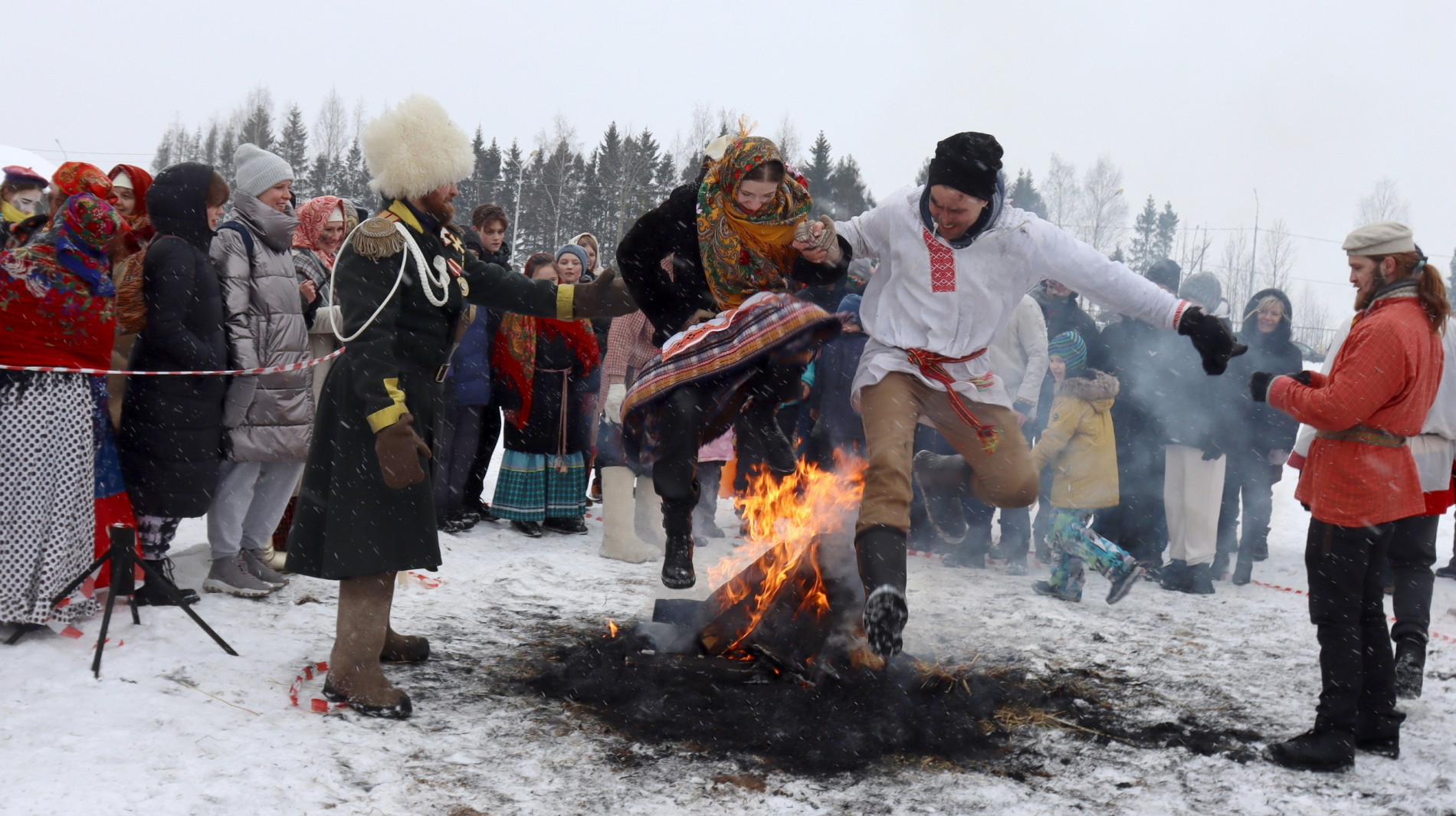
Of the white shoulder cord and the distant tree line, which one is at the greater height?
the distant tree line

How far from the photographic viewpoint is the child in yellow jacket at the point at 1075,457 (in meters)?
6.75

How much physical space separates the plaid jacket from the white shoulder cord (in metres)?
3.47

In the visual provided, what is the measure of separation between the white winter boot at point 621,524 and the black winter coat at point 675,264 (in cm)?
317

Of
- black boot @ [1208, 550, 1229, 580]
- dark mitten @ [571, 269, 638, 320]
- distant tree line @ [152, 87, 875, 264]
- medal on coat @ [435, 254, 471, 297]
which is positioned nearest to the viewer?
medal on coat @ [435, 254, 471, 297]

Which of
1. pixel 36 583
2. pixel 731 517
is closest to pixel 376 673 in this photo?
pixel 36 583

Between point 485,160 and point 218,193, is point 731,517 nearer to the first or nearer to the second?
point 218,193

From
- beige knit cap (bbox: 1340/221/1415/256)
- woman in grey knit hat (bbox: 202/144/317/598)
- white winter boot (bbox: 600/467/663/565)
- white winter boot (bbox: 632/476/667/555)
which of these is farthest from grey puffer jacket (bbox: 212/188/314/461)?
beige knit cap (bbox: 1340/221/1415/256)

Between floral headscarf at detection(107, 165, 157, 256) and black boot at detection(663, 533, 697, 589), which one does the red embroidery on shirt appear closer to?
black boot at detection(663, 533, 697, 589)

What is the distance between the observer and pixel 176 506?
5.00 meters

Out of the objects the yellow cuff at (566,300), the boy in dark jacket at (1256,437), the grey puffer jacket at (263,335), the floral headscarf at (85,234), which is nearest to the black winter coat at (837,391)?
the boy in dark jacket at (1256,437)

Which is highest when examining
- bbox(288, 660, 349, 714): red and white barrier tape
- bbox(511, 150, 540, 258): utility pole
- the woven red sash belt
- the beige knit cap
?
bbox(511, 150, 540, 258): utility pole

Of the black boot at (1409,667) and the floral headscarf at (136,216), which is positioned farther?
the floral headscarf at (136,216)

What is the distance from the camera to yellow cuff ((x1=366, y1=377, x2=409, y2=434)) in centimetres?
376

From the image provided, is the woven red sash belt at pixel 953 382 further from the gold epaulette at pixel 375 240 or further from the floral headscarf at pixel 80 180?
the floral headscarf at pixel 80 180
